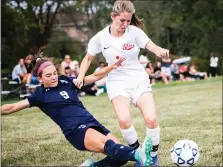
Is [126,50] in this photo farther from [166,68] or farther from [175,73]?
[175,73]

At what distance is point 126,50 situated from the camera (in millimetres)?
5676

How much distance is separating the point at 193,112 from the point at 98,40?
5.91 m

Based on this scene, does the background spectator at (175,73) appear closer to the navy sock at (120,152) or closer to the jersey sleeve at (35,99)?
the jersey sleeve at (35,99)

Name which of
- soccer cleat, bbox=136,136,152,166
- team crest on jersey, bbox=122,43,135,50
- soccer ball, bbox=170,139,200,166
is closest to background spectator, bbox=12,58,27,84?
team crest on jersey, bbox=122,43,135,50

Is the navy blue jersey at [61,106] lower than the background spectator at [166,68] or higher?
higher

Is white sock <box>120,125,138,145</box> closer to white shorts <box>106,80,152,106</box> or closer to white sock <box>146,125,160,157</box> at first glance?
white sock <box>146,125,160,157</box>

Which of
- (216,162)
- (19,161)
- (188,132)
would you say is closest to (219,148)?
(216,162)

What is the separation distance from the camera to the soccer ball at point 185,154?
16.4 ft

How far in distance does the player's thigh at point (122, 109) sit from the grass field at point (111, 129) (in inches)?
27.9

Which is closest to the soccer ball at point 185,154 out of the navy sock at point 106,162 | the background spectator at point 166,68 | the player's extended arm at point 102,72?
the navy sock at point 106,162

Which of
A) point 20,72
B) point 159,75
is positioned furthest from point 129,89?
point 159,75

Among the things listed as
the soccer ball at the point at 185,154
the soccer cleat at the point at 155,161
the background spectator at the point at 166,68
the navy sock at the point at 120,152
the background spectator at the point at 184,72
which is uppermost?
the navy sock at the point at 120,152

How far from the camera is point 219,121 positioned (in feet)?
30.9

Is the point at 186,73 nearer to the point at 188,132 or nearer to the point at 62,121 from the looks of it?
the point at 188,132
